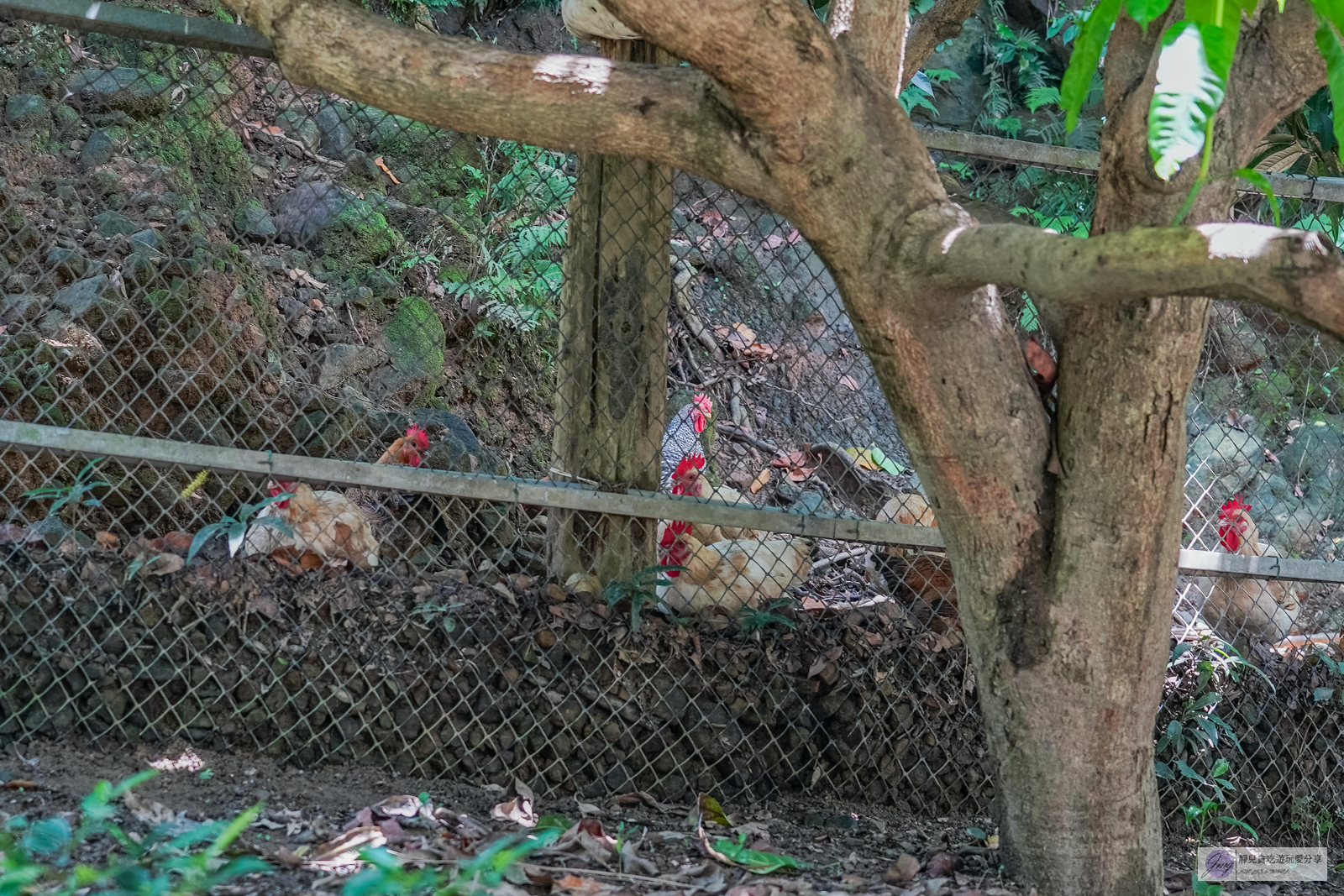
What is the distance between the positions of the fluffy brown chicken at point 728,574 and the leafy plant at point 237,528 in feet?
3.95

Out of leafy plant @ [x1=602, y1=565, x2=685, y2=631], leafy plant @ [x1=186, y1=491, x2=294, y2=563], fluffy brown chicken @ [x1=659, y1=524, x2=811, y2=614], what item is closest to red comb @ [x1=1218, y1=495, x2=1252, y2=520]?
fluffy brown chicken @ [x1=659, y1=524, x2=811, y2=614]

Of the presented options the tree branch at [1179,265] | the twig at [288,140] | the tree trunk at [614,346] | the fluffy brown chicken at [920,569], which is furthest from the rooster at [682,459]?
the twig at [288,140]

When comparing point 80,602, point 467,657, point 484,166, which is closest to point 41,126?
point 484,166

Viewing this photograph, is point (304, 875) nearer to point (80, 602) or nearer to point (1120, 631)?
point (80, 602)

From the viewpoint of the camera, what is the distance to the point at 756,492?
4.37 meters

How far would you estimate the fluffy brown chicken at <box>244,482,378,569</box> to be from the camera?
317cm

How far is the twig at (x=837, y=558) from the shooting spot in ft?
12.3

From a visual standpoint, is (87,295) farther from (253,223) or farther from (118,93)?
(118,93)

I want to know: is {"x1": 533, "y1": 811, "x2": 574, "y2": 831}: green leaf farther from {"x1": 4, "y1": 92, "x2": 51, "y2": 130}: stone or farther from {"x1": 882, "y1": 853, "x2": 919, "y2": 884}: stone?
{"x1": 4, "y1": 92, "x2": 51, "y2": 130}: stone

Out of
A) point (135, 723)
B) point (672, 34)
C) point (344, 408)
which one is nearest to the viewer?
point (672, 34)

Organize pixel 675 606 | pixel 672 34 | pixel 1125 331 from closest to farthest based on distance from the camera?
1. pixel 672 34
2. pixel 1125 331
3. pixel 675 606

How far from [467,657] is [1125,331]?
2.04 meters

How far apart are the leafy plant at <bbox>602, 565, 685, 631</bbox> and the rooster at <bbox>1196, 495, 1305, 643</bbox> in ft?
6.44

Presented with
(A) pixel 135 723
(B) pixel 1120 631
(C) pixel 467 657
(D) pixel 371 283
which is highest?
(D) pixel 371 283
